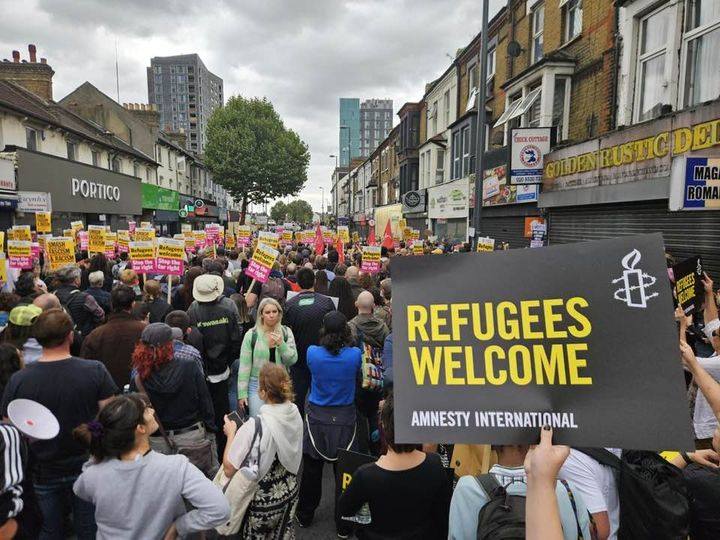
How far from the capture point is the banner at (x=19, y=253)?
8.80 meters

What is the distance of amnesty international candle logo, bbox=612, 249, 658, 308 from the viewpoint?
1506mm

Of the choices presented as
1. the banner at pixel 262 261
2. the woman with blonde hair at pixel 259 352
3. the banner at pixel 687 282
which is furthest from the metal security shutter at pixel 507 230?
the woman with blonde hair at pixel 259 352

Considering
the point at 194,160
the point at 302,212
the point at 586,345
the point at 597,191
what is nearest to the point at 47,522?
the point at 586,345

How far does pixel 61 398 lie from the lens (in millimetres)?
2900

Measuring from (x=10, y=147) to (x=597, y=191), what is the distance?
64.0 ft

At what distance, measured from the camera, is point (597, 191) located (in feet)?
35.5

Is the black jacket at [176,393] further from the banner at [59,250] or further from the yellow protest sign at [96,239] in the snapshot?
the yellow protest sign at [96,239]

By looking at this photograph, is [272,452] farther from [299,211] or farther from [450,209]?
[299,211]

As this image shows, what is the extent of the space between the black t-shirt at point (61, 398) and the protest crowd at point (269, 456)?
10mm

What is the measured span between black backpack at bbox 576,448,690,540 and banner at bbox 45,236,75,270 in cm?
979

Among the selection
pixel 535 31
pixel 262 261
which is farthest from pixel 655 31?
pixel 262 261

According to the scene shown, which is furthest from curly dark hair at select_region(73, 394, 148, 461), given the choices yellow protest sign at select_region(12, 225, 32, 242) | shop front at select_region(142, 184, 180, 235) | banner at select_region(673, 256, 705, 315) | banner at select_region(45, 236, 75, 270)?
shop front at select_region(142, 184, 180, 235)

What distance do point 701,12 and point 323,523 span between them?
10.5m

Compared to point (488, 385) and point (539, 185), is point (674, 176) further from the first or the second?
point (539, 185)
